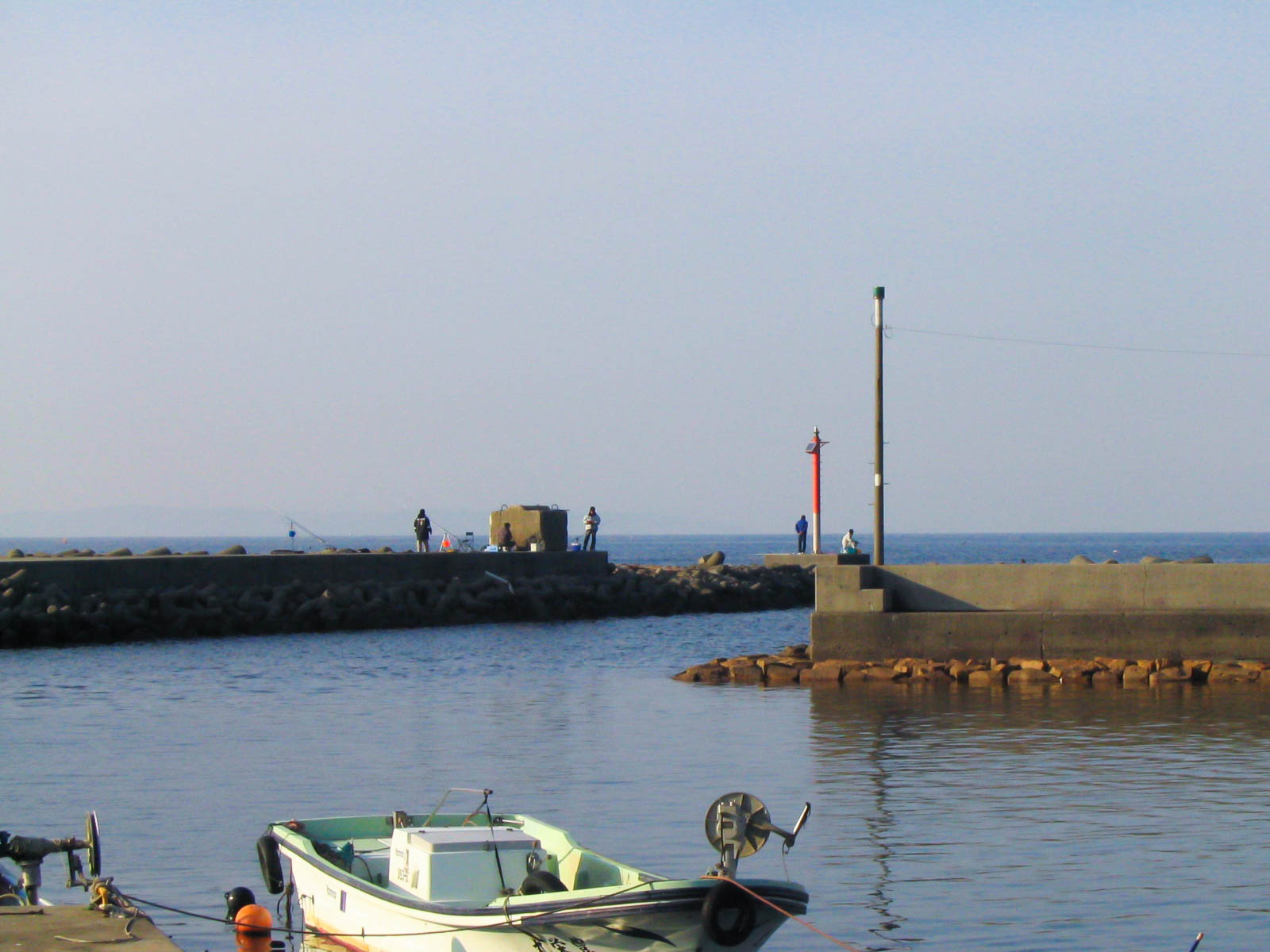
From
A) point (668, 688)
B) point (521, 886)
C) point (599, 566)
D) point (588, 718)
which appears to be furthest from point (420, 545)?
point (521, 886)

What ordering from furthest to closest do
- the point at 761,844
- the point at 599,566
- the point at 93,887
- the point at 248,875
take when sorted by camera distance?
the point at 599,566, the point at 248,875, the point at 93,887, the point at 761,844

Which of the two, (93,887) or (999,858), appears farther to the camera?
(999,858)

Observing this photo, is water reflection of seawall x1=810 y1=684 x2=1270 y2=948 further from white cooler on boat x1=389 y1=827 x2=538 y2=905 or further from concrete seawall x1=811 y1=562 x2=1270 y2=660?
white cooler on boat x1=389 y1=827 x2=538 y2=905

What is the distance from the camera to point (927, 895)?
1102 cm

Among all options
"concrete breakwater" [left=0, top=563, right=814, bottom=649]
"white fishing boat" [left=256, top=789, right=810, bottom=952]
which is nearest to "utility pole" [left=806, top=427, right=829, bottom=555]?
"concrete breakwater" [left=0, top=563, right=814, bottom=649]

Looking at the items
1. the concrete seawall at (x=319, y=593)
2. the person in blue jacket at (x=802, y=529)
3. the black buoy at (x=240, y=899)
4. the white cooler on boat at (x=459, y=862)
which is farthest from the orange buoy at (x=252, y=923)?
the person in blue jacket at (x=802, y=529)

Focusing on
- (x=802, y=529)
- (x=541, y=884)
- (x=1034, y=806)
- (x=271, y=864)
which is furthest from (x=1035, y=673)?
(x=802, y=529)

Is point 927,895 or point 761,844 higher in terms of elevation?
point 761,844

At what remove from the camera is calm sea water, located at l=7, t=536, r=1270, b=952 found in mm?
10953

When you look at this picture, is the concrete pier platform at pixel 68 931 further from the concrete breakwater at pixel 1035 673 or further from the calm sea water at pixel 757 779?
the concrete breakwater at pixel 1035 673

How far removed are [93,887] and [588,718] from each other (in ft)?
36.3

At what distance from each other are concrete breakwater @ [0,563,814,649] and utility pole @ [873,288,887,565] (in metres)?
15.1

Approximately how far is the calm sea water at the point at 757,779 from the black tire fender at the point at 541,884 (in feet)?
5.92

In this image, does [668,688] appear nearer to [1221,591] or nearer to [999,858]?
[1221,591]
